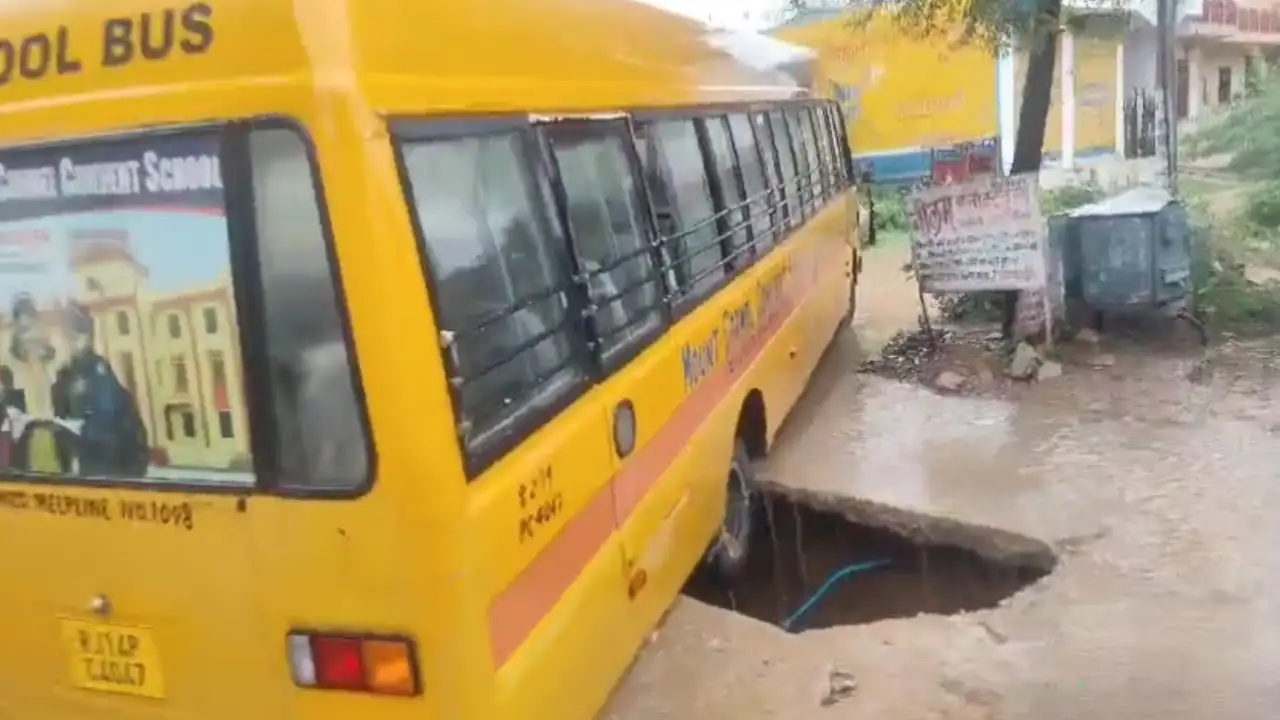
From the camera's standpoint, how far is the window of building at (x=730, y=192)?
5.77 m

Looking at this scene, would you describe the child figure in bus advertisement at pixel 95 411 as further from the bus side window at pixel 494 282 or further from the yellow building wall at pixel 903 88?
the yellow building wall at pixel 903 88

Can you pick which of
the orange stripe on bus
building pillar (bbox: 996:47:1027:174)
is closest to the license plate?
the orange stripe on bus

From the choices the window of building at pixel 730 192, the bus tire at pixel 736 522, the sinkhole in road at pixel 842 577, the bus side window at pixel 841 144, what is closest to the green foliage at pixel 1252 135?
the bus side window at pixel 841 144

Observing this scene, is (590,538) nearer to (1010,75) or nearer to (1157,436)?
(1157,436)

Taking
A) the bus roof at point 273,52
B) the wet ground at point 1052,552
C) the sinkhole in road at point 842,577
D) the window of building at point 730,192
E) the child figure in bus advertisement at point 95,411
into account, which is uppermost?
the bus roof at point 273,52

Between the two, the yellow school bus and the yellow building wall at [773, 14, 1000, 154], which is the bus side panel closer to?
the yellow school bus

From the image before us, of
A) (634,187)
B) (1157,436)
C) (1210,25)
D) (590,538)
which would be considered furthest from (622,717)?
(1210,25)

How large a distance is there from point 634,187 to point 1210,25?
24654 mm

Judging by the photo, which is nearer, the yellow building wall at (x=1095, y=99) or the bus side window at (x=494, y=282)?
the bus side window at (x=494, y=282)

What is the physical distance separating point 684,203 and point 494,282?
204 centimetres

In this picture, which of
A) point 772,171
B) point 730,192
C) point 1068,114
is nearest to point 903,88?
point 1068,114

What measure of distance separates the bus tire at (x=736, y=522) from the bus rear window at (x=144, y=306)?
126 inches

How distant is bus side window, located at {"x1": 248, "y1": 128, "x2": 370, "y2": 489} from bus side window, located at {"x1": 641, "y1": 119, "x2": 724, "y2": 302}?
218cm

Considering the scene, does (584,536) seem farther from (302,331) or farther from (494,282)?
(302,331)
